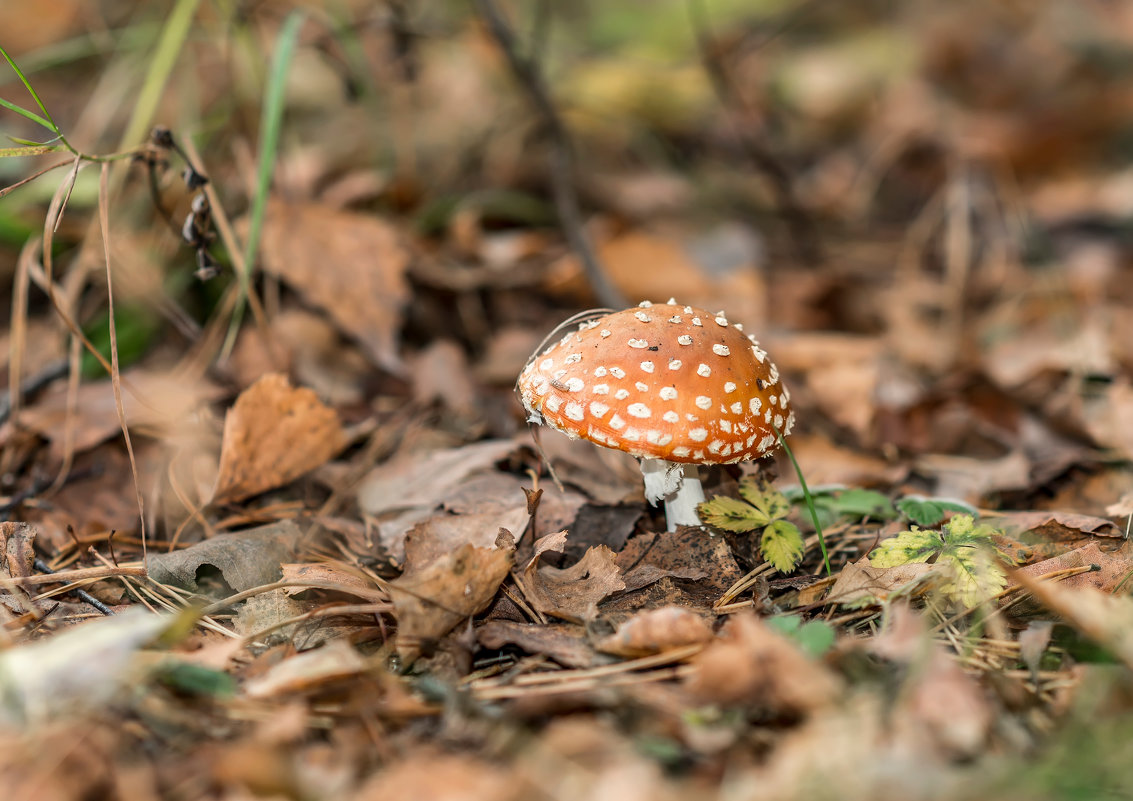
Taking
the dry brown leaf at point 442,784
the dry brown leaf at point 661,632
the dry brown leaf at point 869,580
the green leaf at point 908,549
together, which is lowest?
the dry brown leaf at point 869,580

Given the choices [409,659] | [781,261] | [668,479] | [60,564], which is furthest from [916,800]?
[781,261]

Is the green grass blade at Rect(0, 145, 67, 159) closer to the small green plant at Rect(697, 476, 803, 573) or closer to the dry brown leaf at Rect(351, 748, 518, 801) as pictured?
the dry brown leaf at Rect(351, 748, 518, 801)

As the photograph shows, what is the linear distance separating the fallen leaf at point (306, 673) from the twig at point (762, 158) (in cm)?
459

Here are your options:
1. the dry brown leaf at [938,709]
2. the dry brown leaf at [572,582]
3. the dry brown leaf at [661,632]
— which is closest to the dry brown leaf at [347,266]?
the dry brown leaf at [572,582]

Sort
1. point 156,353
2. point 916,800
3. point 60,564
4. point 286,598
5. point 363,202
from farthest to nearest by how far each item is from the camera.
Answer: point 363,202
point 156,353
point 60,564
point 286,598
point 916,800

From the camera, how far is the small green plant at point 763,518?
8.52 feet

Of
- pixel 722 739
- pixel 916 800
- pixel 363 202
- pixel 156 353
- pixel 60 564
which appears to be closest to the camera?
pixel 916 800

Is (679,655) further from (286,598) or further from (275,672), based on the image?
(286,598)

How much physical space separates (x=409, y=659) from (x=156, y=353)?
2672mm

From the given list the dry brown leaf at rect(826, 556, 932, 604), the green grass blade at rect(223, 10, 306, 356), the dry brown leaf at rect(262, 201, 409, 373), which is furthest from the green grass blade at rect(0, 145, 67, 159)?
the dry brown leaf at rect(826, 556, 932, 604)

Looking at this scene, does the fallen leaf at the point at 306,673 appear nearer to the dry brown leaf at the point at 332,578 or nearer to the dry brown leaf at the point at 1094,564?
the dry brown leaf at the point at 332,578

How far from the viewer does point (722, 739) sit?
5.71 feet

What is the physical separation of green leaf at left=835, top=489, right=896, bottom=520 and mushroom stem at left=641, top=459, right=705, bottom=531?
1.87 feet

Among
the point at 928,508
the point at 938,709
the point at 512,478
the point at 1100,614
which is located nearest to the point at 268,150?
the point at 512,478
